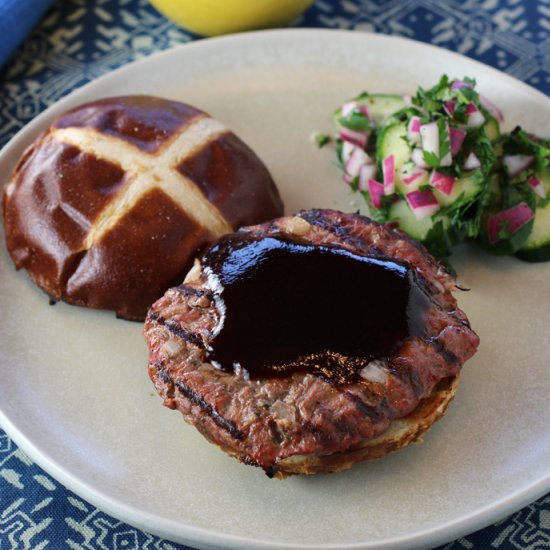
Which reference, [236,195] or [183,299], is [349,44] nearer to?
[236,195]

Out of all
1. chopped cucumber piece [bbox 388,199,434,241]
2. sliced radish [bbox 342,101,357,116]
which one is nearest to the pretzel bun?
chopped cucumber piece [bbox 388,199,434,241]

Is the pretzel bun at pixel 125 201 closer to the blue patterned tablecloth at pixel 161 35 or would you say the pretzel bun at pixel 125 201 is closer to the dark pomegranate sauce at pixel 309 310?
the dark pomegranate sauce at pixel 309 310

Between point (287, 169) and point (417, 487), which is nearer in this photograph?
point (417, 487)

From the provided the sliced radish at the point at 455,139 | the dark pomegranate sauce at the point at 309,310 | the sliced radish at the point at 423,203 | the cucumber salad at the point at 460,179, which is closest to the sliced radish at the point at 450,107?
the cucumber salad at the point at 460,179

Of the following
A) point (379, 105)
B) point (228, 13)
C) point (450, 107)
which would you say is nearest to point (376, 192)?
point (450, 107)

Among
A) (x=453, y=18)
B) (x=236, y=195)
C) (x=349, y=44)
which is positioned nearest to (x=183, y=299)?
(x=236, y=195)

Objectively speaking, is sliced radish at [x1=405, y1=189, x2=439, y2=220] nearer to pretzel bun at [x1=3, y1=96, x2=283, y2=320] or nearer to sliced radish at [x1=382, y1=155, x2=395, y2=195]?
sliced radish at [x1=382, y1=155, x2=395, y2=195]

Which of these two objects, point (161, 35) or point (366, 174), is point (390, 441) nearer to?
point (366, 174)
